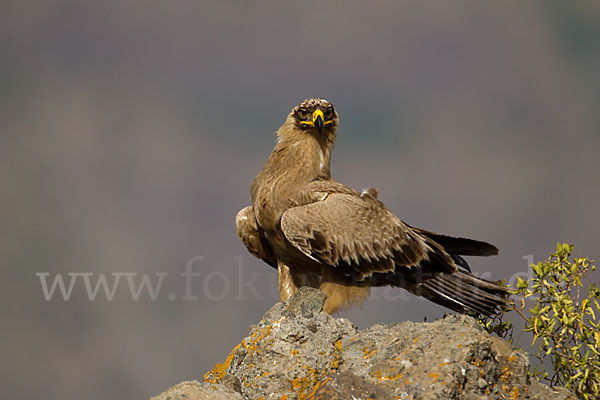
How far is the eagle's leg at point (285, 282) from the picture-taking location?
8891 mm

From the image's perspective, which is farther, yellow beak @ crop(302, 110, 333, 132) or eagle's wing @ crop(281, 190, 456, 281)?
yellow beak @ crop(302, 110, 333, 132)

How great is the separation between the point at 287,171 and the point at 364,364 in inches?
130

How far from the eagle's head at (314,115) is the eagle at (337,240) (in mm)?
14

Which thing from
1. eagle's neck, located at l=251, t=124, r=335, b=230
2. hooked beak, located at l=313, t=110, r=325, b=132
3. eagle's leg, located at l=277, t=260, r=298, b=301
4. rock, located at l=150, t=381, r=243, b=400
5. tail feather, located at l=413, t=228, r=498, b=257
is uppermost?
hooked beak, located at l=313, t=110, r=325, b=132

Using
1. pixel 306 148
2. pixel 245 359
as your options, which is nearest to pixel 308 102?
pixel 306 148

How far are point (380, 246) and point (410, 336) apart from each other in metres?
2.07

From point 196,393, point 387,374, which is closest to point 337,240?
point 387,374

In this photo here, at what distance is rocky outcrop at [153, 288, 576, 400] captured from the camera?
18.5 feet

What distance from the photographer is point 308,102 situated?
9.00 metres

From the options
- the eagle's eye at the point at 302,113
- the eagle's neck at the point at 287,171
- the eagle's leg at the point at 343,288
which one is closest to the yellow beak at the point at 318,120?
the eagle's eye at the point at 302,113

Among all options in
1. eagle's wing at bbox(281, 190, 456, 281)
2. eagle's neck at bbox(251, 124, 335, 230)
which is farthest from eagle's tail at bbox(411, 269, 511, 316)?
eagle's neck at bbox(251, 124, 335, 230)

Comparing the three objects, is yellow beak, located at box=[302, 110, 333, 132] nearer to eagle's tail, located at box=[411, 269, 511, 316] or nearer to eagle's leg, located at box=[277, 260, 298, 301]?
eagle's leg, located at box=[277, 260, 298, 301]

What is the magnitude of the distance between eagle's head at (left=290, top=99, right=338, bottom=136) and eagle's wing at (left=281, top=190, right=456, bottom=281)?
1080 millimetres

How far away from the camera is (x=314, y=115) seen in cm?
877
